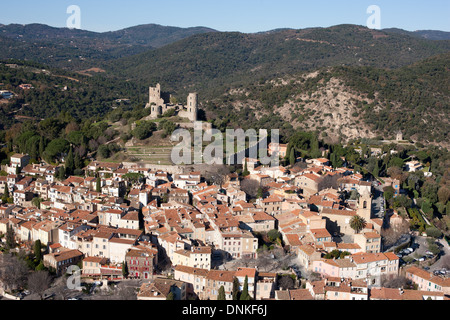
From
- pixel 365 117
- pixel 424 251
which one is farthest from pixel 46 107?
pixel 424 251

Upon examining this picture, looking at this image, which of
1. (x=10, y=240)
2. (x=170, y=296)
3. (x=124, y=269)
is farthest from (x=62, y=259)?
(x=170, y=296)

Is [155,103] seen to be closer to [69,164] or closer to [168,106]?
[168,106]

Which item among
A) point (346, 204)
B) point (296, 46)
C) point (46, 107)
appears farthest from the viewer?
point (296, 46)

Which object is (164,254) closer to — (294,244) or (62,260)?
(62,260)

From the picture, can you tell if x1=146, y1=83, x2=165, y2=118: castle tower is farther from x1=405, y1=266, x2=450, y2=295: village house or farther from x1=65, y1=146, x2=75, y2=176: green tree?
x1=405, y1=266, x2=450, y2=295: village house

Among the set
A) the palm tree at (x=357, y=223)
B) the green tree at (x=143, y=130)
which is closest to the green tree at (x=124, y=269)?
the palm tree at (x=357, y=223)

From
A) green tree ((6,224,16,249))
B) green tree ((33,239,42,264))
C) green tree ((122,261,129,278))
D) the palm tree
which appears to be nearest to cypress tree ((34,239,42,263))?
green tree ((33,239,42,264))
